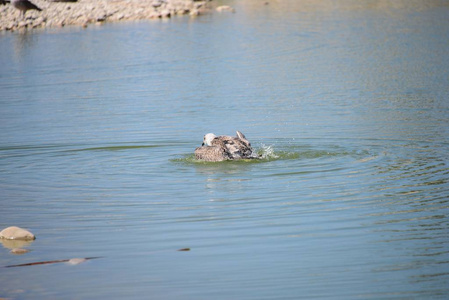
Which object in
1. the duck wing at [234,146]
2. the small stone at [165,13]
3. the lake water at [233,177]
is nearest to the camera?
the lake water at [233,177]

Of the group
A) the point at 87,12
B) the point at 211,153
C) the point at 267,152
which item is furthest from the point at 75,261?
the point at 87,12

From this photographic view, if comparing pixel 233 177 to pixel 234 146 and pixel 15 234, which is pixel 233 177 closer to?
pixel 234 146

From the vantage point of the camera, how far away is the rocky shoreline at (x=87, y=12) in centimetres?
4703

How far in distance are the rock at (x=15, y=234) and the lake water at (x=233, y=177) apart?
207mm

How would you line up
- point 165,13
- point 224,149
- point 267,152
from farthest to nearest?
point 165,13 < point 267,152 < point 224,149

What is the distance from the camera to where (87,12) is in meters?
48.6

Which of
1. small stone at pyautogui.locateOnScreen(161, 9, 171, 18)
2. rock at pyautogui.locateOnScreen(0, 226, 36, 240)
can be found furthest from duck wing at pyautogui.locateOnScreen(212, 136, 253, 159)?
small stone at pyautogui.locateOnScreen(161, 9, 171, 18)

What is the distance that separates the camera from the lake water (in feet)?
25.2

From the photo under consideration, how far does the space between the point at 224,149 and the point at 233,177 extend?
98cm

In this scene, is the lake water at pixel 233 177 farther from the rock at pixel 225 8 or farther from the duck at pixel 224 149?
the rock at pixel 225 8

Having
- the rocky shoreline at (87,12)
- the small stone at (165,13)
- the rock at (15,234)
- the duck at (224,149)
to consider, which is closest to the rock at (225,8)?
the rocky shoreline at (87,12)

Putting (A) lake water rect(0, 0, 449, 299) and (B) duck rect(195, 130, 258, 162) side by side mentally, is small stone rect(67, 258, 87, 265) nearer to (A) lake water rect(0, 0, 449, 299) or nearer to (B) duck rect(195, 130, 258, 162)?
(A) lake water rect(0, 0, 449, 299)

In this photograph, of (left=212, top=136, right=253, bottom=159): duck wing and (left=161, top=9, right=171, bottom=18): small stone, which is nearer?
(left=212, top=136, right=253, bottom=159): duck wing

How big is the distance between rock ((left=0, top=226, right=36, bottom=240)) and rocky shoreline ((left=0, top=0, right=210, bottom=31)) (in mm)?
38253
